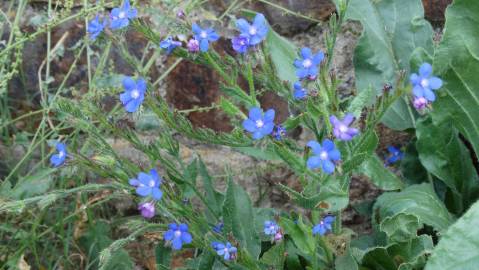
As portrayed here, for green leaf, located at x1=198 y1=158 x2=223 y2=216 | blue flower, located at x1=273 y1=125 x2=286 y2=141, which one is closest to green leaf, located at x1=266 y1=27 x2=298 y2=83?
green leaf, located at x1=198 y1=158 x2=223 y2=216

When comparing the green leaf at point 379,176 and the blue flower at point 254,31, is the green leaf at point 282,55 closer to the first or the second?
the green leaf at point 379,176

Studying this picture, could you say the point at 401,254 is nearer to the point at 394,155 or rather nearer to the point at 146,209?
the point at 394,155

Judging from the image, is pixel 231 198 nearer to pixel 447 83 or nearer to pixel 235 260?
pixel 235 260

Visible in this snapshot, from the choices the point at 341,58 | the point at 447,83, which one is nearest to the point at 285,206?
the point at 341,58

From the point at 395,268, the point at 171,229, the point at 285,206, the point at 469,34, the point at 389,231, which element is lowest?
the point at 285,206

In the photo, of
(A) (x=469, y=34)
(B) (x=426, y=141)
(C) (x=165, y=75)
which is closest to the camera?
(A) (x=469, y=34)

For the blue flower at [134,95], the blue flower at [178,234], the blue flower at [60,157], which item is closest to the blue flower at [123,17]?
the blue flower at [134,95]

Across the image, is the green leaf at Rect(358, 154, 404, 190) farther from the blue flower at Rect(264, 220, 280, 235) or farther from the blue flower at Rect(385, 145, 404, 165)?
the blue flower at Rect(264, 220, 280, 235)

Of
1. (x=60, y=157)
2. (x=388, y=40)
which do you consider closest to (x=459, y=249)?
(x=388, y=40)
